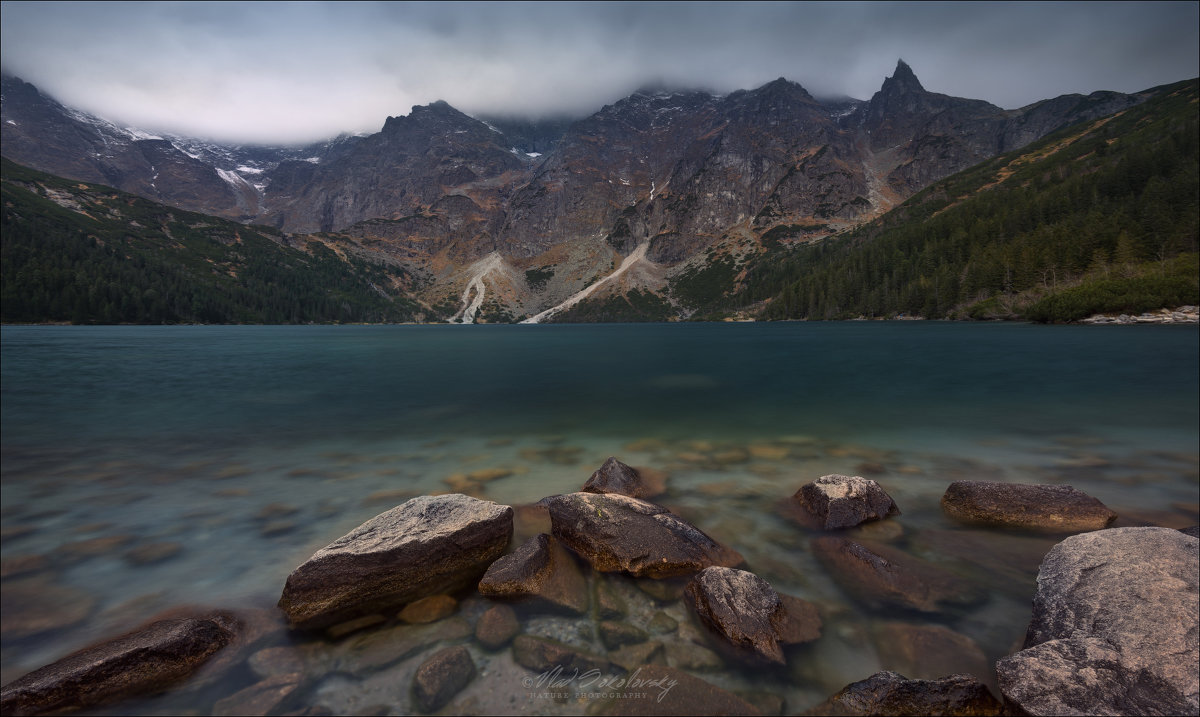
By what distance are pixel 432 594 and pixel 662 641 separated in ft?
13.2

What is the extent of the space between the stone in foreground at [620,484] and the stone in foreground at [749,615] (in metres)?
4.66

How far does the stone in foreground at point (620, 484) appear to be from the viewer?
12.0 metres

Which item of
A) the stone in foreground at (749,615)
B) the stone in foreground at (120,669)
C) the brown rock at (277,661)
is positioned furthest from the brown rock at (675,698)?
the stone in foreground at (120,669)

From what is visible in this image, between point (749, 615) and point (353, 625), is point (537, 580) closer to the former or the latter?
point (353, 625)

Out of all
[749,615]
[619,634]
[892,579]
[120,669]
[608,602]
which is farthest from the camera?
[892,579]

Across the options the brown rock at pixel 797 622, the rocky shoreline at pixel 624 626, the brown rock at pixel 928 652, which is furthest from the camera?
the brown rock at pixel 797 622

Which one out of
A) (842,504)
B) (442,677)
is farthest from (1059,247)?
(442,677)

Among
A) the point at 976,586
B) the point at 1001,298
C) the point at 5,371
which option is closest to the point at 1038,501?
the point at 976,586

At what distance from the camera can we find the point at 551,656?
6.30 m

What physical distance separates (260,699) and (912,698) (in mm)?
7865

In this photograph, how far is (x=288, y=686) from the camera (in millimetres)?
5812

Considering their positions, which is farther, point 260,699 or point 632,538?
point 632,538

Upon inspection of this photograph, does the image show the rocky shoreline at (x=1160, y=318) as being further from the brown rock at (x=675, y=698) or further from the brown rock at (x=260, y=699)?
the brown rock at (x=260, y=699)

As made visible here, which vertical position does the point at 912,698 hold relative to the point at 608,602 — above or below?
above
